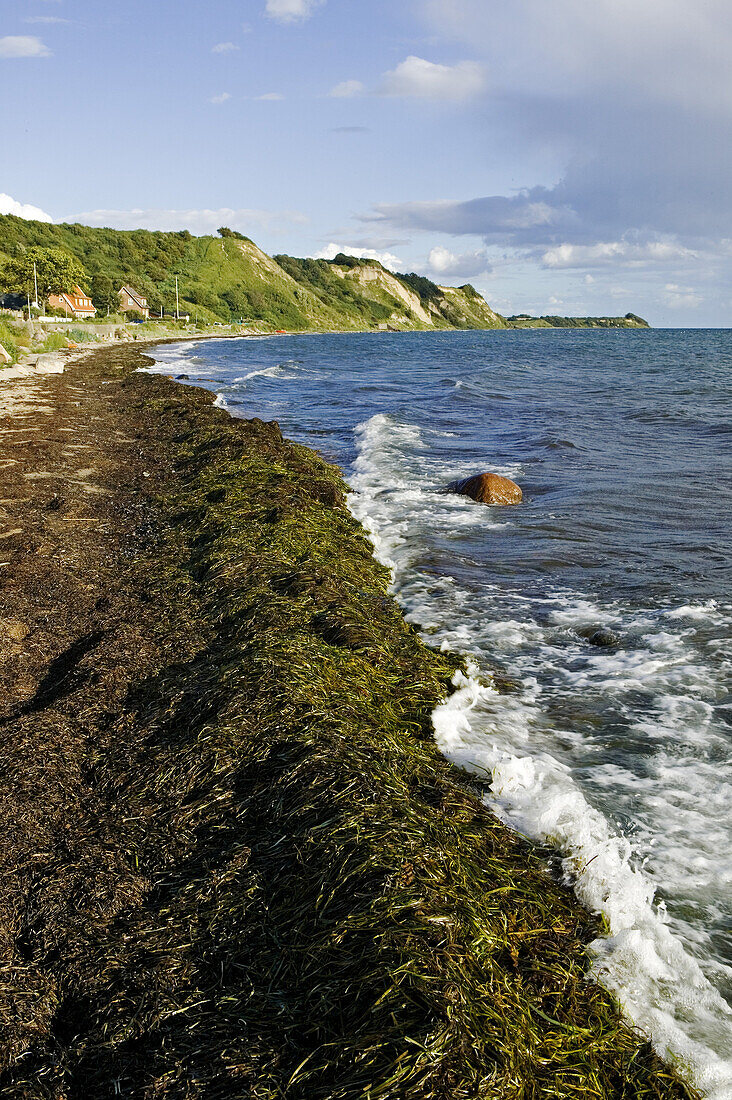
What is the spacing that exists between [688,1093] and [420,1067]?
1204mm

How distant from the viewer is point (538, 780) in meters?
4.53

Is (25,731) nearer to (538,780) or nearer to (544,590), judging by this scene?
(538,780)

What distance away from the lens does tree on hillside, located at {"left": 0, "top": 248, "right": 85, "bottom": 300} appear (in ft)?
203

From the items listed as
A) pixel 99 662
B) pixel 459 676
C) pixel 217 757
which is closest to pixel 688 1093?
pixel 217 757

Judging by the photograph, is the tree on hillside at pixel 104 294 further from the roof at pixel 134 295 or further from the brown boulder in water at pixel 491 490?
the brown boulder in water at pixel 491 490

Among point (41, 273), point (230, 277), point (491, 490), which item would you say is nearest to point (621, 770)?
point (491, 490)

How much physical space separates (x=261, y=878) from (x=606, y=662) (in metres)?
4.17

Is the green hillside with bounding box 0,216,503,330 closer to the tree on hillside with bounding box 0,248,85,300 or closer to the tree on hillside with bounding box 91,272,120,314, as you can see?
the tree on hillside with bounding box 91,272,120,314

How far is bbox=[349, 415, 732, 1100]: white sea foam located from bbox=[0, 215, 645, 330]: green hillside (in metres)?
85.4

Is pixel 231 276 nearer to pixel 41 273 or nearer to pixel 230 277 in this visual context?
pixel 230 277

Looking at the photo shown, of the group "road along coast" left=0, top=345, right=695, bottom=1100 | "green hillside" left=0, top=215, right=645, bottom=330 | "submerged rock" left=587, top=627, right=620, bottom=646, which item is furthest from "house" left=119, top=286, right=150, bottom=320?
"submerged rock" left=587, top=627, right=620, bottom=646

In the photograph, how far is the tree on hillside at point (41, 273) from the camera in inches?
2436

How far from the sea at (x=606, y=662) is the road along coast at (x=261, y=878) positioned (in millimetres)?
275

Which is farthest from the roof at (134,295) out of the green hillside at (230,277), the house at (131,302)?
the green hillside at (230,277)
